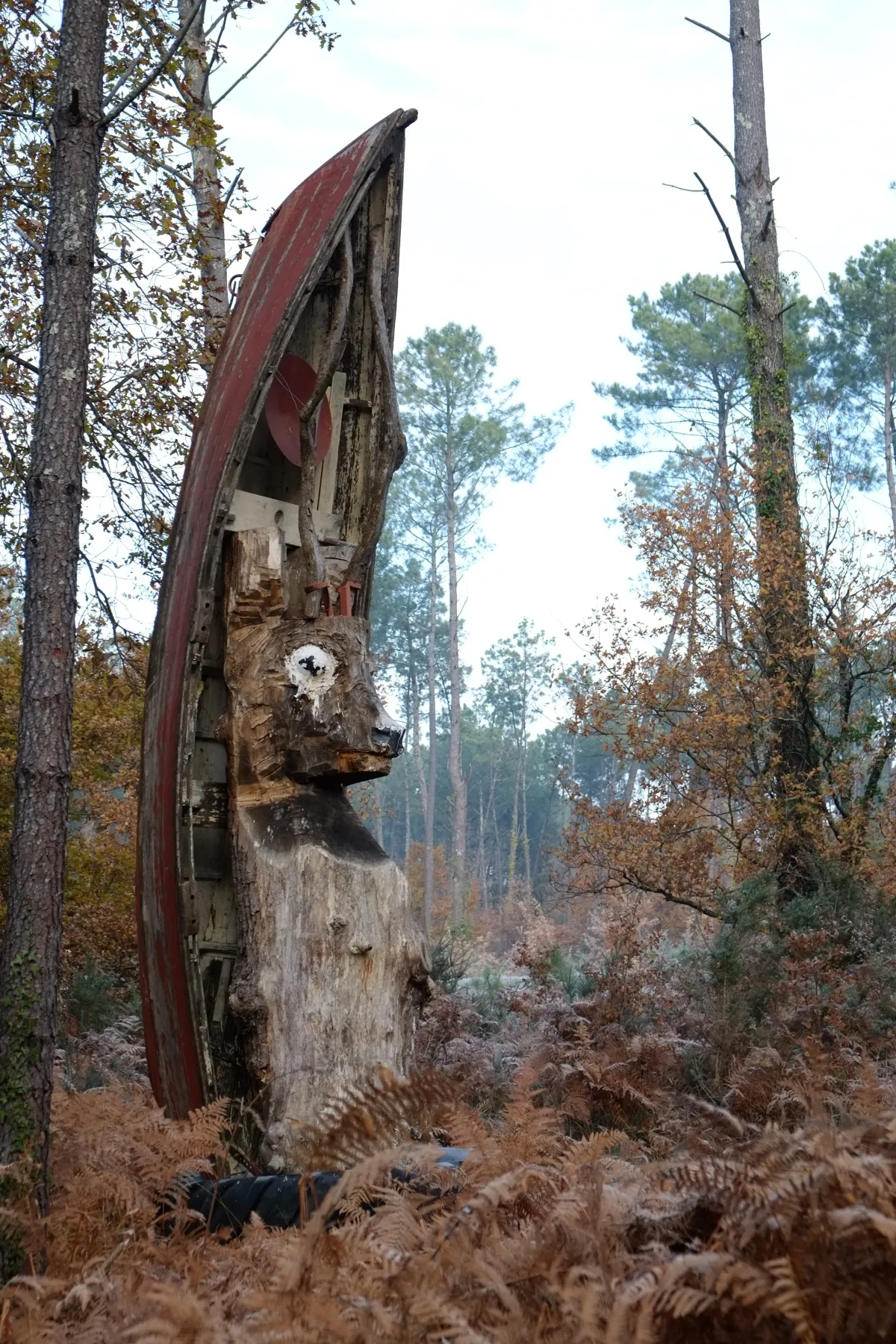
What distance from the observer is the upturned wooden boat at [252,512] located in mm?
5070

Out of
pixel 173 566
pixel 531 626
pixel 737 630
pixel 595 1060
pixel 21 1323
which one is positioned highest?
pixel 531 626

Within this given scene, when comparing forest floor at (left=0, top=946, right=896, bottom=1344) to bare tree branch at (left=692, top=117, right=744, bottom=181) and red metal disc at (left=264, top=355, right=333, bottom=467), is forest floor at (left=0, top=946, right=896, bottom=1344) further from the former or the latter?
bare tree branch at (left=692, top=117, right=744, bottom=181)

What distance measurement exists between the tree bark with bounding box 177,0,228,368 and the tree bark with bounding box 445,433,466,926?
21634 millimetres

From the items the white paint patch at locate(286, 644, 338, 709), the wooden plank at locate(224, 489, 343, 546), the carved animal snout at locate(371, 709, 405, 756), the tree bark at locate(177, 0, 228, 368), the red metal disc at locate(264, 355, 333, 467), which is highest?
the tree bark at locate(177, 0, 228, 368)

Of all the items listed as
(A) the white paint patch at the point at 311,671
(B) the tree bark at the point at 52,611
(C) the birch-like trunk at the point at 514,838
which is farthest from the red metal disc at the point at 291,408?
(C) the birch-like trunk at the point at 514,838

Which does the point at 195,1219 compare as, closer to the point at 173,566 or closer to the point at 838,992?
the point at 173,566

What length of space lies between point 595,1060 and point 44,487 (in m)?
5.54

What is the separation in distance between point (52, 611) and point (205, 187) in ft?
25.6

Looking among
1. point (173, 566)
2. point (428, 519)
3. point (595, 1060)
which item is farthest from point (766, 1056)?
point (428, 519)

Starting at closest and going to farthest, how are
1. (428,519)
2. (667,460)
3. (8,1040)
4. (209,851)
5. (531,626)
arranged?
(8,1040) < (209,851) < (667,460) < (428,519) < (531,626)

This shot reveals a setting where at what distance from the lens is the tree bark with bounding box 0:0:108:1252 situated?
152 inches

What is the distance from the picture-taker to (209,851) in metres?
5.43

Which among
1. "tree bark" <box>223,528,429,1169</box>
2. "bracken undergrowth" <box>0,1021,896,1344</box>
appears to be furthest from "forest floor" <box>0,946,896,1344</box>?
"tree bark" <box>223,528,429,1169</box>

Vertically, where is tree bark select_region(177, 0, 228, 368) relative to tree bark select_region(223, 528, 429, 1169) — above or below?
above
